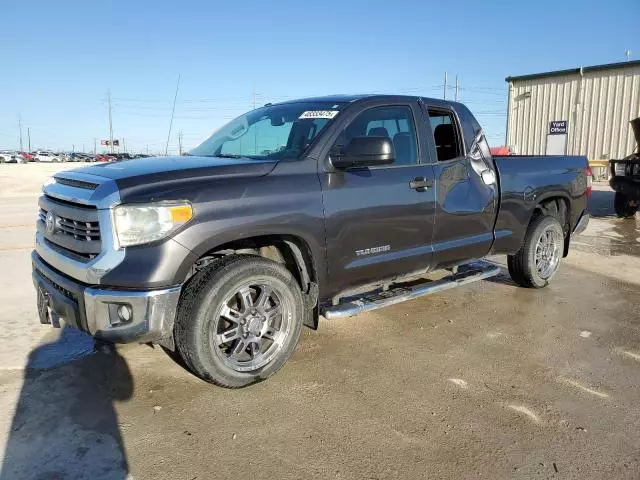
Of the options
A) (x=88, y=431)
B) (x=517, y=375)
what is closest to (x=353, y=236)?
(x=517, y=375)

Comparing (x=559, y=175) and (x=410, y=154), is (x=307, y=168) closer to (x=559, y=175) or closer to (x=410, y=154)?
(x=410, y=154)

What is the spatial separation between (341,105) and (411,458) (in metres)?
2.53

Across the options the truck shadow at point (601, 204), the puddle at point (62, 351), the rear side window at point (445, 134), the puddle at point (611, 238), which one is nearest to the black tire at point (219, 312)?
the puddle at point (62, 351)

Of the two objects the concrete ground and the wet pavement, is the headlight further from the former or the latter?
the wet pavement

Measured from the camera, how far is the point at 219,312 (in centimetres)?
315

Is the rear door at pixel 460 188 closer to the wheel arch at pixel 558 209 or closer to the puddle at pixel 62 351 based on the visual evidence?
the wheel arch at pixel 558 209

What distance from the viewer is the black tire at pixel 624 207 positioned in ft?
37.4

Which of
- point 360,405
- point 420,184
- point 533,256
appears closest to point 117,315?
point 360,405

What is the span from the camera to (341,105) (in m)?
3.94

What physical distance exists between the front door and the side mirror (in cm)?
14

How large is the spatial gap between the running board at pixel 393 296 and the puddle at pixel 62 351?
1864 millimetres

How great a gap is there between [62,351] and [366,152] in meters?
2.70

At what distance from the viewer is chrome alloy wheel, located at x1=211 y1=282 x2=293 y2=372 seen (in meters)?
3.26

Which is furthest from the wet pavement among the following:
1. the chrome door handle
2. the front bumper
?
the front bumper
